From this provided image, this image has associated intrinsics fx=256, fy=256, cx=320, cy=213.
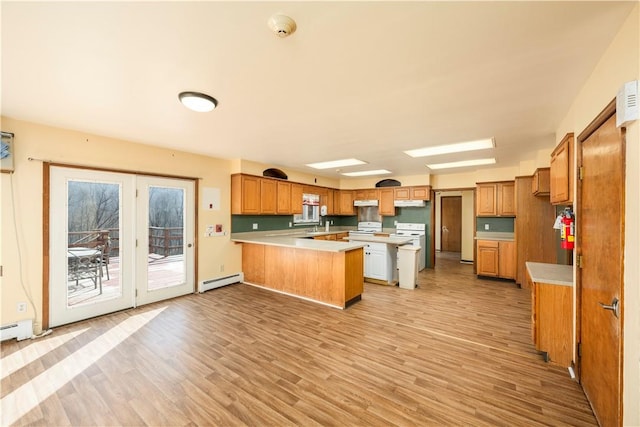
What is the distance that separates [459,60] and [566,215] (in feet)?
5.68

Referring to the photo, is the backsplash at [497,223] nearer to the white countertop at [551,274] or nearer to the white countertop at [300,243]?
the white countertop at [551,274]

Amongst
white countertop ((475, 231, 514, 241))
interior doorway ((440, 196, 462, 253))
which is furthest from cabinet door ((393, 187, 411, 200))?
interior doorway ((440, 196, 462, 253))

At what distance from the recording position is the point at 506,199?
5664mm

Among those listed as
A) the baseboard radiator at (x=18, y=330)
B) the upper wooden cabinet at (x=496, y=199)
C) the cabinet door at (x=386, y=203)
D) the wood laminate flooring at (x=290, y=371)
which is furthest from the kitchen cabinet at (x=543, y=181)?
the baseboard radiator at (x=18, y=330)

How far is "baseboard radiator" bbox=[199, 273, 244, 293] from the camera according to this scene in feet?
15.3

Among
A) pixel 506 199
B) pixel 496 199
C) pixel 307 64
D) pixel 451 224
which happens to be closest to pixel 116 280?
pixel 307 64

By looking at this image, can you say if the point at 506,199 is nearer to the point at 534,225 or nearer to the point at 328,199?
the point at 534,225

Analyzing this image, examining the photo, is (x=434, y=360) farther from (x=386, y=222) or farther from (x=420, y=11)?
(x=386, y=222)

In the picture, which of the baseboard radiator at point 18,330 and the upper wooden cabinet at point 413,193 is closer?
the baseboard radiator at point 18,330

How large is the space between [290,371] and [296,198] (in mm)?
4359

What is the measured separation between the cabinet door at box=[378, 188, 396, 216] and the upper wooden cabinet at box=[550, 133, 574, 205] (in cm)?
446

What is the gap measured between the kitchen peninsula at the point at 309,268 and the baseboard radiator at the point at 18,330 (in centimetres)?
284

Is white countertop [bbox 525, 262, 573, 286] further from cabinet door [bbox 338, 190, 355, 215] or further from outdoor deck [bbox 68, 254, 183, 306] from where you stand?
cabinet door [bbox 338, 190, 355, 215]

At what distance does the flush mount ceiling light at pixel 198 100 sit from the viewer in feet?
7.41
